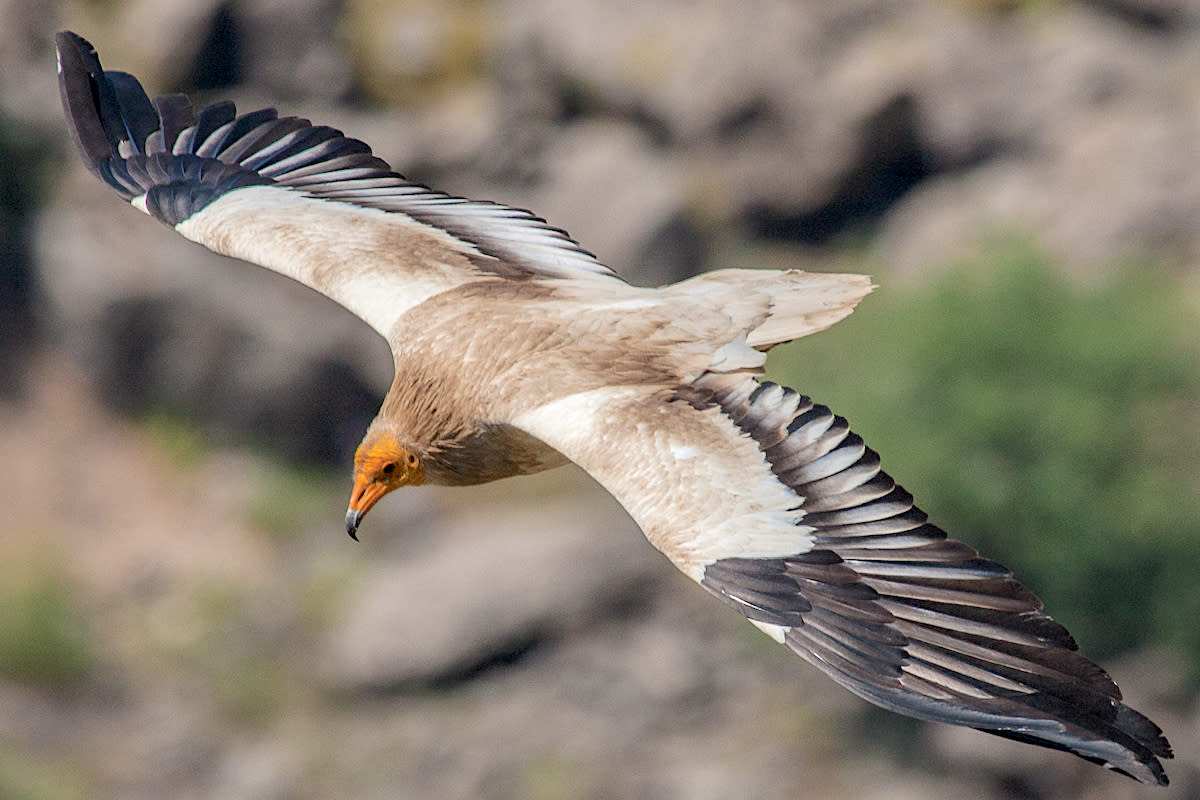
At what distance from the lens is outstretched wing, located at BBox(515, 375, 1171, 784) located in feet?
13.1

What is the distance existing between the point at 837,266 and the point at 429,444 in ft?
42.6

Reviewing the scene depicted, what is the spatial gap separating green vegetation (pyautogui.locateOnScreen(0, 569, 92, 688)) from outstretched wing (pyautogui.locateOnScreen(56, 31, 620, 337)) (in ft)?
36.0

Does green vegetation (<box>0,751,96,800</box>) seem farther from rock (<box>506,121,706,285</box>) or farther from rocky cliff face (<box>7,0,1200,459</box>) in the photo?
rock (<box>506,121,706,285</box>)

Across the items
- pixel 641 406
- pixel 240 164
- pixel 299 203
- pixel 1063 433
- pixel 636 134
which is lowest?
pixel 641 406

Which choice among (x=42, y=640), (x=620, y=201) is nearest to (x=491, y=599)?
(x=620, y=201)

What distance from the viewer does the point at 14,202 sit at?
18.8m

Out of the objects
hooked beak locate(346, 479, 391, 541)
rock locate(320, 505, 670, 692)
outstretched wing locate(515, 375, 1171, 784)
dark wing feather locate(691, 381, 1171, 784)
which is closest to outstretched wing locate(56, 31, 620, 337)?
hooked beak locate(346, 479, 391, 541)

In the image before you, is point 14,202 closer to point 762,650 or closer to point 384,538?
point 384,538

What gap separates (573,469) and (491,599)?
1999 mm

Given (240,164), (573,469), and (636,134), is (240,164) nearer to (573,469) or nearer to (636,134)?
(573,469)

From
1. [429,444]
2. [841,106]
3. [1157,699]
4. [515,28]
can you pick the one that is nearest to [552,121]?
[515,28]

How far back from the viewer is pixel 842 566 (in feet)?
14.3

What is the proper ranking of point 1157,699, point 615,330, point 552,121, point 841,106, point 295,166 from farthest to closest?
point 552,121, point 841,106, point 1157,699, point 295,166, point 615,330

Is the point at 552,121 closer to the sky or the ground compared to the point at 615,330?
closer to the sky
